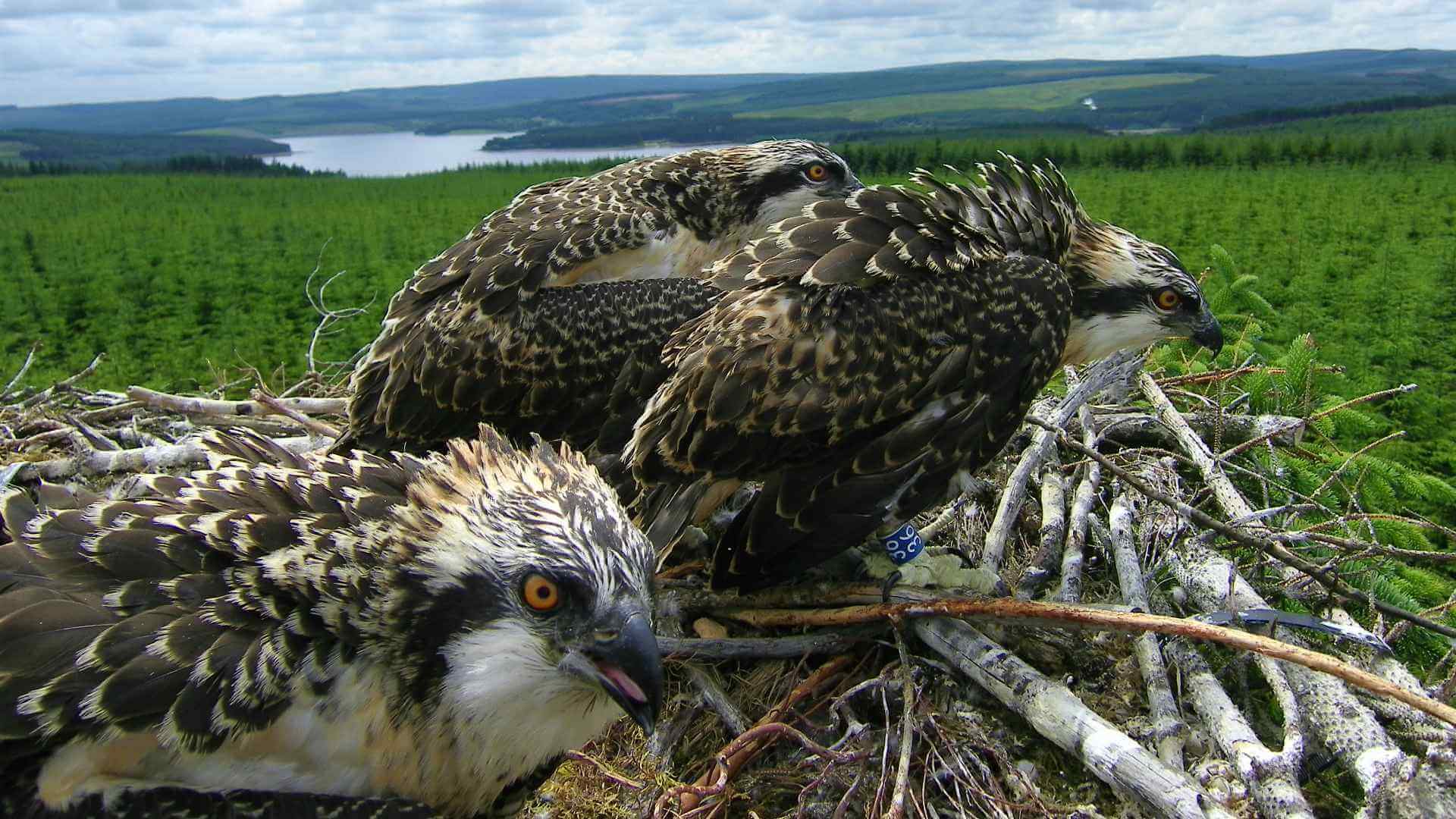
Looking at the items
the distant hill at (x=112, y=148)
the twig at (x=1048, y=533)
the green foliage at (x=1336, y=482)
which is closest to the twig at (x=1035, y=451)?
the twig at (x=1048, y=533)

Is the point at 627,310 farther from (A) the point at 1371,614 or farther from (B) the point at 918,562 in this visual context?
(A) the point at 1371,614

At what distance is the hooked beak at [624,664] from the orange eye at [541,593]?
0.13m

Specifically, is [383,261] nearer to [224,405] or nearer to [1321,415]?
[224,405]

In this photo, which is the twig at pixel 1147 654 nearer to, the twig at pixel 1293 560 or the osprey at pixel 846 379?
the twig at pixel 1293 560

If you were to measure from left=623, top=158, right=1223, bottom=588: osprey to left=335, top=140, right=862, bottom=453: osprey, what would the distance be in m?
0.56

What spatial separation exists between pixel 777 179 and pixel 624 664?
12.8 ft

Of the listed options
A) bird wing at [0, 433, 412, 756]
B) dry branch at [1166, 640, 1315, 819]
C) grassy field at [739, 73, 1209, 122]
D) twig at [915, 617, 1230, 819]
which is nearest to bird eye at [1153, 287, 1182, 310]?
dry branch at [1166, 640, 1315, 819]

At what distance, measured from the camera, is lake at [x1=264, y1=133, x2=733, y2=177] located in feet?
269

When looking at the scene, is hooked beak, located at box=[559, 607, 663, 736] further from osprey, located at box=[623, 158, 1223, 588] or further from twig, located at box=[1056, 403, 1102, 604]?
twig, located at box=[1056, 403, 1102, 604]

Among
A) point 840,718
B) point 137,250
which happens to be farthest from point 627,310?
point 137,250

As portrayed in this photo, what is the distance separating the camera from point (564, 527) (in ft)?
7.86

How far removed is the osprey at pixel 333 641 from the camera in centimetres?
229

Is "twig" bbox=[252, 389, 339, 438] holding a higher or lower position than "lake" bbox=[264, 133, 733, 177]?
higher

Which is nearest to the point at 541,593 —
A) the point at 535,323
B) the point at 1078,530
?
the point at 535,323
